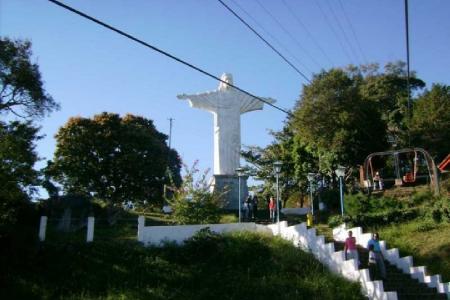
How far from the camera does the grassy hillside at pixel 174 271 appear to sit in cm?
1673

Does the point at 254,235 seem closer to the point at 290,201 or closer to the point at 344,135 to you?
the point at 344,135

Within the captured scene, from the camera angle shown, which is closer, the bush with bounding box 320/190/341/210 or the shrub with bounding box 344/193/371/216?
the shrub with bounding box 344/193/371/216

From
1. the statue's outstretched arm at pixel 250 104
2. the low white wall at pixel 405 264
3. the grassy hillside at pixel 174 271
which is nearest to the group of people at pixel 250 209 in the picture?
the grassy hillside at pixel 174 271

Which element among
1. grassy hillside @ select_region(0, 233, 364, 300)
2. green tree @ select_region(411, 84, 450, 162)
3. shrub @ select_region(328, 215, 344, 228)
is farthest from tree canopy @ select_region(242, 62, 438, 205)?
grassy hillside @ select_region(0, 233, 364, 300)

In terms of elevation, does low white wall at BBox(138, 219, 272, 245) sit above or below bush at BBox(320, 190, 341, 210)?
below

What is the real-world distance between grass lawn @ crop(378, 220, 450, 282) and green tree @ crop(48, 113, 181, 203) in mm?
20064

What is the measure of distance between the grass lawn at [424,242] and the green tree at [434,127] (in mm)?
10511

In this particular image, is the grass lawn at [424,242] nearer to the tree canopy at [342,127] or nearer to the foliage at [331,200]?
the foliage at [331,200]

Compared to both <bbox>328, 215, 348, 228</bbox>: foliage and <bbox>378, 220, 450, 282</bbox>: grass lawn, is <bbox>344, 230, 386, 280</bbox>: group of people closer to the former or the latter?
<bbox>378, 220, 450, 282</bbox>: grass lawn

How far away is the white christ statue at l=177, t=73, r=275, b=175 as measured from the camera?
29.6 m

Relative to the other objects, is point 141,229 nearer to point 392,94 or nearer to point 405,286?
point 405,286

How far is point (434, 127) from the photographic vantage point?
31531mm

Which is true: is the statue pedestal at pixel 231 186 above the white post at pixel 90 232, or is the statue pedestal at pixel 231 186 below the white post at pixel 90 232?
above

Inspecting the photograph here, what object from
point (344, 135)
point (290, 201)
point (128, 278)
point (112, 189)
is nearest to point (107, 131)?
point (112, 189)
